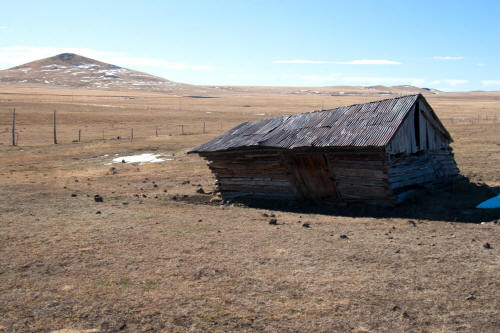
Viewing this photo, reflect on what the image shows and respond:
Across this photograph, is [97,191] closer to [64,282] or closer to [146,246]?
[146,246]

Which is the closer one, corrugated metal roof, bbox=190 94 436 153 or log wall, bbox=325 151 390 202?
log wall, bbox=325 151 390 202

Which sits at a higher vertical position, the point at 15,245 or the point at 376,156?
the point at 376,156

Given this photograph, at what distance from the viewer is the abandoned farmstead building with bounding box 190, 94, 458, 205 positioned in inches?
534

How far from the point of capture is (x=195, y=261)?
906 centimetres

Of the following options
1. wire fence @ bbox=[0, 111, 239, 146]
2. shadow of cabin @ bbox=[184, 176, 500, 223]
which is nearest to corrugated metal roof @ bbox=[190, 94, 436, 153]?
shadow of cabin @ bbox=[184, 176, 500, 223]

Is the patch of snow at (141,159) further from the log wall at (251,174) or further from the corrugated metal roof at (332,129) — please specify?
the log wall at (251,174)

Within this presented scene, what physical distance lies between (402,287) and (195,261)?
3.98 m

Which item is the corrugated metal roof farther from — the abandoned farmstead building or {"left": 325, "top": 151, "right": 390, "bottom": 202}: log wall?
{"left": 325, "top": 151, "right": 390, "bottom": 202}: log wall

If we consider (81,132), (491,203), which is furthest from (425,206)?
(81,132)

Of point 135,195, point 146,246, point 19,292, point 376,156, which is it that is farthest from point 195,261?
point 135,195

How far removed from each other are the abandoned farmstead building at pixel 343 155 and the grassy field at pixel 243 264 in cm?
73

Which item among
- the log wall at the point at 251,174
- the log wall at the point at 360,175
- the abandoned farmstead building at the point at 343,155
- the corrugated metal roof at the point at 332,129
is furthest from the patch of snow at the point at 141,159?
the log wall at the point at 360,175

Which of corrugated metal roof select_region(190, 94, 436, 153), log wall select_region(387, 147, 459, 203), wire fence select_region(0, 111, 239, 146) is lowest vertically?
wire fence select_region(0, 111, 239, 146)

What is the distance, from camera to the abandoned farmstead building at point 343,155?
44.5ft
